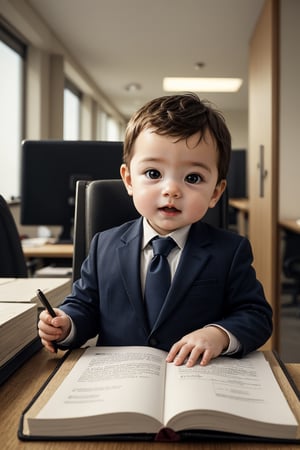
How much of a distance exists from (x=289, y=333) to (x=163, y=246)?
10.4ft

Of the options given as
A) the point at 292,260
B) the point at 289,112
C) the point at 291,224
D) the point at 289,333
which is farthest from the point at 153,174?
the point at 292,260

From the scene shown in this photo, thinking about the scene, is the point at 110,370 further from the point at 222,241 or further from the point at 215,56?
the point at 215,56

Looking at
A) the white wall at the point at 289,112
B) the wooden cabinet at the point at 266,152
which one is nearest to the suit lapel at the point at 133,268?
the wooden cabinet at the point at 266,152

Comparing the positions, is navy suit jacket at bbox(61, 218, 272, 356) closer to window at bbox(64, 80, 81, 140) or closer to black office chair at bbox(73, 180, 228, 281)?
black office chair at bbox(73, 180, 228, 281)

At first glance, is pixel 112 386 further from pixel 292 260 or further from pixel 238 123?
pixel 238 123

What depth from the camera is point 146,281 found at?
831 mm

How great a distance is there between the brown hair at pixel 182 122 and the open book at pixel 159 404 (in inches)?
14.1

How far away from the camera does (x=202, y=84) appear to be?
7254 millimetres

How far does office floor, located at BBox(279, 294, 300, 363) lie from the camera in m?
3.14

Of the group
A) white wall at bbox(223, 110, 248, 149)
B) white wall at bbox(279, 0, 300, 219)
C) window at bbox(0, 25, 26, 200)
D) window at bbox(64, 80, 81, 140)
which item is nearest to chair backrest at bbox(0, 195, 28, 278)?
white wall at bbox(279, 0, 300, 219)

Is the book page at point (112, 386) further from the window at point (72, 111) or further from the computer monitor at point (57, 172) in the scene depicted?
the window at point (72, 111)

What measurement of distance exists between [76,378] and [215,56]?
5.81m

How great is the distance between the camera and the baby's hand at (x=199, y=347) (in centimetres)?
67

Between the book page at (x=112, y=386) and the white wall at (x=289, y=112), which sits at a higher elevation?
the white wall at (x=289, y=112)
